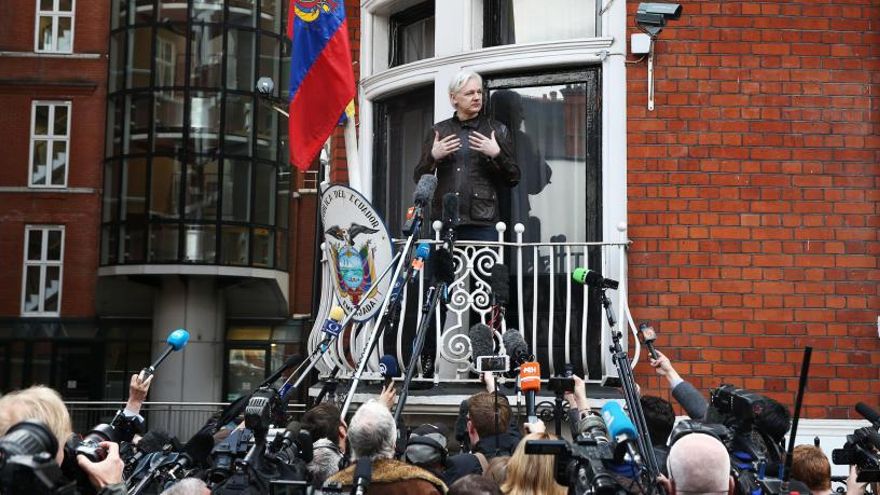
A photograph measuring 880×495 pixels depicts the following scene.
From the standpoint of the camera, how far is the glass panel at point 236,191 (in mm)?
31984

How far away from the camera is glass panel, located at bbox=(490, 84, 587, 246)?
8.59 m

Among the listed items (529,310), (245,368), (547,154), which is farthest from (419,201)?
(245,368)

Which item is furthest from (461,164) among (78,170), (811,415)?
(78,170)

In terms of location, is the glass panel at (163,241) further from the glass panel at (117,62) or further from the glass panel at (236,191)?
the glass panel at (117,62)

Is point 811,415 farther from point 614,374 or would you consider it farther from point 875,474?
point 875,474

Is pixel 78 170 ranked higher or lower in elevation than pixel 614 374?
higher

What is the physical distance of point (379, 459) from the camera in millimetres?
4773

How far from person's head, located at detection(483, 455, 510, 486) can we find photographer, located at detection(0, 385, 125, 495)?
5.25 feet

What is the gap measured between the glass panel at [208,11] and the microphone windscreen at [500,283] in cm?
2646

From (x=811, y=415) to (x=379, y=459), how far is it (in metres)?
4.08

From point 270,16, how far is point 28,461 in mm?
31709

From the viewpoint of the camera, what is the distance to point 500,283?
776 cm

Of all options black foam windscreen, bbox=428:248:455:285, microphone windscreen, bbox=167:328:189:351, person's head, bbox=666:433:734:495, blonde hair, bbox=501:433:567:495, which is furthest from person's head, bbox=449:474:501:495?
black foam windscreen, bbox=428:248:455:285

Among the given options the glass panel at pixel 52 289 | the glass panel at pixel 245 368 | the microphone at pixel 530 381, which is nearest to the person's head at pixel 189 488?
the microphone at pixel 530 381
